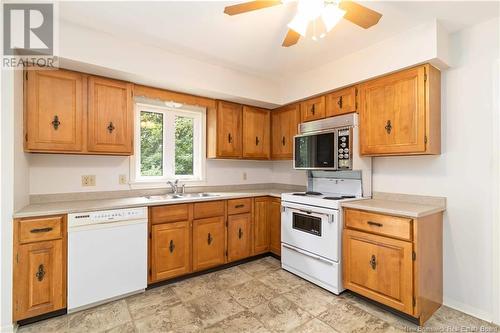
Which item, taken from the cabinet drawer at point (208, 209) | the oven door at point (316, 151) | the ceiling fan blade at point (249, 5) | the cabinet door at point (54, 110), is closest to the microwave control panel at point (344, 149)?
the oven door at point (316, 151)

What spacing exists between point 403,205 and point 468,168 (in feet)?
2.00

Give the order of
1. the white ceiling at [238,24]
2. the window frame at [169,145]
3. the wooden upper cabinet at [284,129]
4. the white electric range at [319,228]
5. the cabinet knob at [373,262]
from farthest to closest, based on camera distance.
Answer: the wooden upper cabinet at [284,129]
the window frame at [169,145]
the white electric range at [319,228]
the cabinet knob at [373,262]
the white ceiling at [238,24]

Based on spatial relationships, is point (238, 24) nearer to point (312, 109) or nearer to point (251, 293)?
point (312, 109)

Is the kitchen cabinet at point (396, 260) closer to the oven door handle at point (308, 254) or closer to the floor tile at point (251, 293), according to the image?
the oven door handle at point (308, 254)

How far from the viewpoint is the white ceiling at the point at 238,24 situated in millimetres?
1966

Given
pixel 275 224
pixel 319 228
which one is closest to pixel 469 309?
pixel 319 228

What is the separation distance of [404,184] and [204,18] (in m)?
2.47

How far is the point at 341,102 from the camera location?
2936mm

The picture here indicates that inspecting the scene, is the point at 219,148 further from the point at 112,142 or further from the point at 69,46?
the point at 69,46

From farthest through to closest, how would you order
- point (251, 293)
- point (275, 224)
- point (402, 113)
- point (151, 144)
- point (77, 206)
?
1. point (275, 224)
2. point (151, 144)
3. point (251, 293)
4. point (402, 113)
5. point (77, 206)

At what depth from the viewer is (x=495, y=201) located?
2.09 metres

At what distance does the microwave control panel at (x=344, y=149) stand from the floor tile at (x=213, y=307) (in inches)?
69.4

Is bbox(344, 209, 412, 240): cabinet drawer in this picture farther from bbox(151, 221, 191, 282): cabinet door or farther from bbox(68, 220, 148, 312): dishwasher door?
bbox(68, 220, 148, 312): dishwasher door

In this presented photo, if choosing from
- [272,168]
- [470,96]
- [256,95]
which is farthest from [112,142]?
[470,96]
